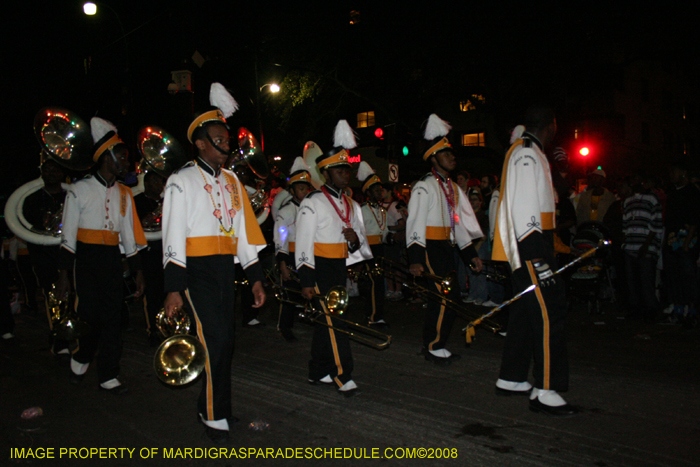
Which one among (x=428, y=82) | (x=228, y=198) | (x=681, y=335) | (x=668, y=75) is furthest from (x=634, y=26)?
(x=668, y=75)

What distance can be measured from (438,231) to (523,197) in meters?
1.80

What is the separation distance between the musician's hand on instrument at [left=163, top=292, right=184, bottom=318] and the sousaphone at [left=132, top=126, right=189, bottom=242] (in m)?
3.96

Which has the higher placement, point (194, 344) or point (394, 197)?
point (394, 197)

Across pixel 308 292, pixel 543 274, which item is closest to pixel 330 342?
pixel 308 292

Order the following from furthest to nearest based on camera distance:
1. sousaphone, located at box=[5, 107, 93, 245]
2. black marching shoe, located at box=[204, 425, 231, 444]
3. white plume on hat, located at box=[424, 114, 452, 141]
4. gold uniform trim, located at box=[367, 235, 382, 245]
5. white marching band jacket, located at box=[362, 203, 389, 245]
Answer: white marching band jacket, located at box=[362, 203, 389, 245]
gold uniform trim, located at box=[367, 235, 382, 245]
white plume on hat, located at box=[424, 114, 452, 141]
sousaphone, located at box=[5, 107, 93, 245]
black marching shoe, located at box=[204, 425, 231, 444]

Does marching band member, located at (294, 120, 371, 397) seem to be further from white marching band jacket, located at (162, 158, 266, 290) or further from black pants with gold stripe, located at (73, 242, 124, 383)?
black pants with gold stripe, located at (73, 242, 124, 383)

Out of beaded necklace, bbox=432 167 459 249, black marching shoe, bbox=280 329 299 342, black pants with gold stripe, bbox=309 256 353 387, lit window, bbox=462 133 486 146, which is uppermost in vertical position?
lit window, bbox=462 133 486 146

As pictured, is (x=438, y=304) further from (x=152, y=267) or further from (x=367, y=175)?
(x=367, y=175)

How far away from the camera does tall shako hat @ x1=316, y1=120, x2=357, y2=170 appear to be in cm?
555

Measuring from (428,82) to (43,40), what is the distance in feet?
48.8

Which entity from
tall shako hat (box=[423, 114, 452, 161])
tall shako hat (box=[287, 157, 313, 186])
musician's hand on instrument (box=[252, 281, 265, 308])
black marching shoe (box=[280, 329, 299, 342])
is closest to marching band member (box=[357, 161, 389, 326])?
black marching shoe (box=[280, 329, 299, 342])

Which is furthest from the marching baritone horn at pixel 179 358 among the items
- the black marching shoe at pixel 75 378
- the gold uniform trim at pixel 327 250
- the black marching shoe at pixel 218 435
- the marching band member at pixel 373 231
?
the marching band member at pixel 373 231

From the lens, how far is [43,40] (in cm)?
2086

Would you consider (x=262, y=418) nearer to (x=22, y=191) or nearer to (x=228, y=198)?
(x=228, y=198)
